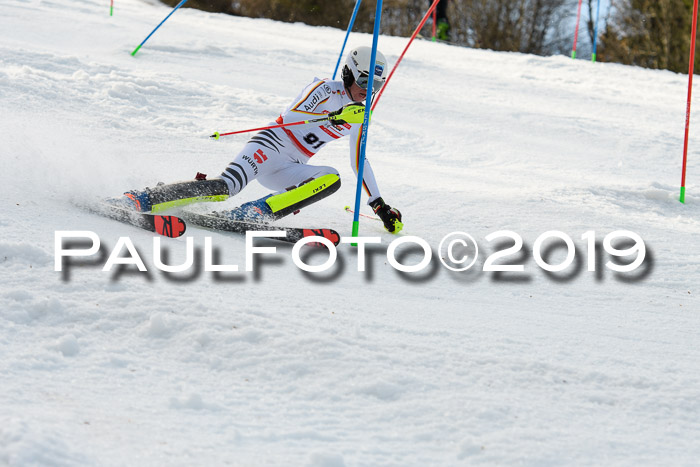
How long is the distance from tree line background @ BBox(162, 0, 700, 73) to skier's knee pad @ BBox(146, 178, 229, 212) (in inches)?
534

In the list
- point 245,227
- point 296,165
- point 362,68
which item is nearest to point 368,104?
A: point 362,68

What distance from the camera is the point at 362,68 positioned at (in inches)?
183

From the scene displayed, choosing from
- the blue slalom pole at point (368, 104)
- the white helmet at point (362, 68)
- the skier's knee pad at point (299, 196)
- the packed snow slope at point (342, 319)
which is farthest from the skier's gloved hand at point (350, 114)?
the packed snow slope at point (342, 319)

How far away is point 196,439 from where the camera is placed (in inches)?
87.8

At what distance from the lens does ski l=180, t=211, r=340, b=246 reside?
14.2 ft

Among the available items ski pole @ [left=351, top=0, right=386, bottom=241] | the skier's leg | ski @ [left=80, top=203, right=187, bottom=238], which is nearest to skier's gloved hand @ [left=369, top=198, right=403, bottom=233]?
ski pole @ [left=351, top=0, right=386, bottom=241]

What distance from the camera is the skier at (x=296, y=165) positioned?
445cm

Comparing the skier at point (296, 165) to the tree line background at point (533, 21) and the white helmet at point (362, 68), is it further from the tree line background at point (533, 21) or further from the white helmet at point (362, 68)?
the tree line background at point (533, 21)

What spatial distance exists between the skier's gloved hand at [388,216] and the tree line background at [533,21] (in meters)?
13.5

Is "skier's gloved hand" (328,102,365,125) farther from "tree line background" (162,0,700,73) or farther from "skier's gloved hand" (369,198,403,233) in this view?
"tree line background" (162,0,700,73)

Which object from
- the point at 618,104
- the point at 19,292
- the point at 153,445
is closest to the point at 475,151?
the point at 618,104

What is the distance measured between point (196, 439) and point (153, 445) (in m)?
0.13

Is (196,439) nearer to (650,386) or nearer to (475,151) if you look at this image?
(650,386)

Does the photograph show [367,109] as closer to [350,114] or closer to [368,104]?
Result: [368,104]
